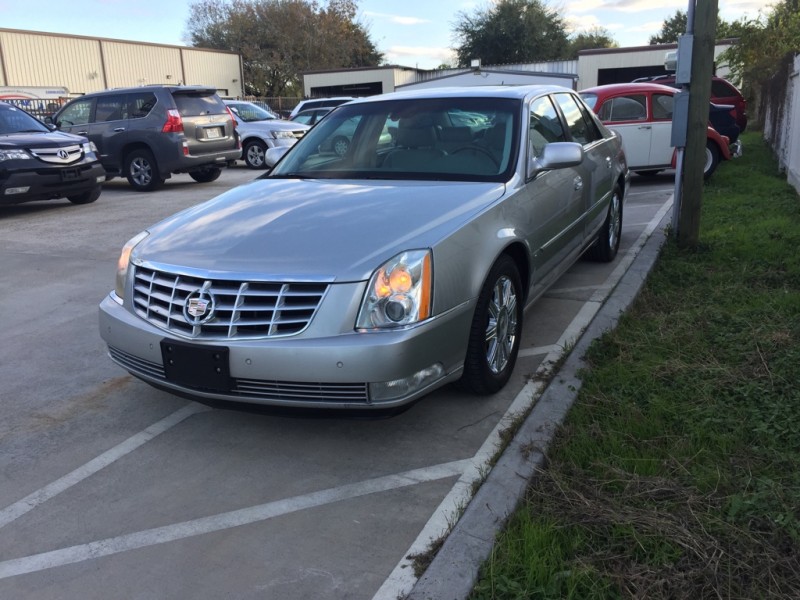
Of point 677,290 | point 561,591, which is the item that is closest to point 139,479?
point 561,591

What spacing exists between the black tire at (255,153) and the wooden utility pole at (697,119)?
11.6 m

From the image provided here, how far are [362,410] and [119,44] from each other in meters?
40.1

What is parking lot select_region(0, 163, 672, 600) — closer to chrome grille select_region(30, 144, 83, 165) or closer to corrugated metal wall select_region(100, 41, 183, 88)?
chrome grille select_region(30, 144, 83, 165)

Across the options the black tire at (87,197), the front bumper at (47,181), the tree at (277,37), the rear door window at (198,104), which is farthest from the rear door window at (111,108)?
the tree at (277,37)

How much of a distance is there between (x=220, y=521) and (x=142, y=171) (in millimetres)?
11269

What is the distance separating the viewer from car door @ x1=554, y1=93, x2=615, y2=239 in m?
5.61

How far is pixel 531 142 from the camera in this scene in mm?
4539

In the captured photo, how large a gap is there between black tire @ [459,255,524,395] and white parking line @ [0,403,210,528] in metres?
1.54

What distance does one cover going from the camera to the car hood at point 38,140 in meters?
9.98

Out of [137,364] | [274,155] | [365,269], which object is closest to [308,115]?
[274,155]

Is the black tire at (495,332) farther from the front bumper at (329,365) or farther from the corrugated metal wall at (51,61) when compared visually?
the corrugated metal wall at (51,61)

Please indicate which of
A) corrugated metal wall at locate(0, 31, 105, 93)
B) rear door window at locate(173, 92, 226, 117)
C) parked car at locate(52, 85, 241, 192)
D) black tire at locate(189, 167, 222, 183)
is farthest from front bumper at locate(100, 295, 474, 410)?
corrugated metal wall at locate(0, 31, 105, 93)

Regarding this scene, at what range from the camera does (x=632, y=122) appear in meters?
11.6

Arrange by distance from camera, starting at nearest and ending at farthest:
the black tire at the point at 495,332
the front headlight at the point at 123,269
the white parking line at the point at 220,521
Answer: the white parking line at the point at 220,521, the black tire at the point at 495,332, the front headlight at the point at 123,269
